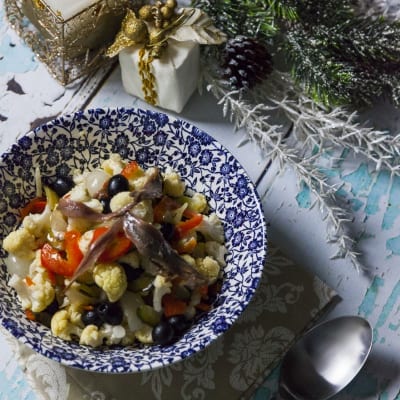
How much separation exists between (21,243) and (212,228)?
0.35 metres

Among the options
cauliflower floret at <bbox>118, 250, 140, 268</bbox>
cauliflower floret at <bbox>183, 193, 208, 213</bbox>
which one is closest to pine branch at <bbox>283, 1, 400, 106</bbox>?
cauliflower floret at <bbox>183, 193, 208, 213</bbox>

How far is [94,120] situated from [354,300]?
638 millimetres

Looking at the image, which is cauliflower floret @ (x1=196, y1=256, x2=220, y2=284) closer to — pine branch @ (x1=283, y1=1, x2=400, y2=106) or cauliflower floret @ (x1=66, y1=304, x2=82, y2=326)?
cauliflower floret @ (x1=66, y1=304, x2=82, y2=326)

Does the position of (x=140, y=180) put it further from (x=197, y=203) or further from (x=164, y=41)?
(x=164, y=41)

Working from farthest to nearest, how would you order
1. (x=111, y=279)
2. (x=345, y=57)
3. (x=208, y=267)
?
(x=345, y=57) → (x=208, y=267) → (x=111, y=279)

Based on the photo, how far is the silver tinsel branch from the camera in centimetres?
156

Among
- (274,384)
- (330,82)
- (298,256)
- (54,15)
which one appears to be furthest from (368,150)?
(54,15)

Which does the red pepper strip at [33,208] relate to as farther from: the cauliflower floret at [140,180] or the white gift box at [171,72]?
the white gift box at [171,72]

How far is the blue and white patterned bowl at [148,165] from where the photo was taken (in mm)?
1255

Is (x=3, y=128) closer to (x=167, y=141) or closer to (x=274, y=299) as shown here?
(x=167, y=141)

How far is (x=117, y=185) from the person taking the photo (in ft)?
4.32

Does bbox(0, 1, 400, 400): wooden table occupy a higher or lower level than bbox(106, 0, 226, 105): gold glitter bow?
lower

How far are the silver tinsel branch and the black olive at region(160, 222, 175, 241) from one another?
363 millimetres

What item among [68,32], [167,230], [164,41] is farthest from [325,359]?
[68,32]
